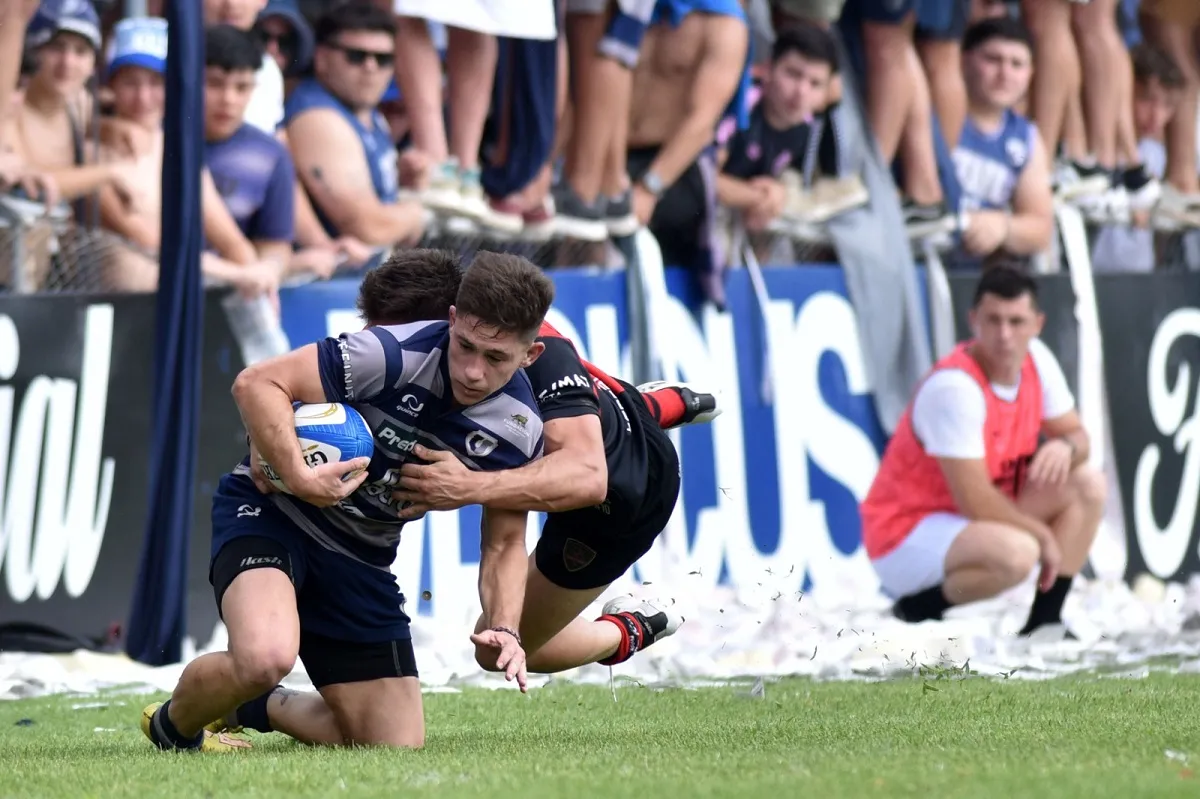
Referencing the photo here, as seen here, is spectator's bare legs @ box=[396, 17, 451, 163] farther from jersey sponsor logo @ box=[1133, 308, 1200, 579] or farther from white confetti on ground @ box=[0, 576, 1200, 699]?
jersey sponsor logo @ box=[1133, 308, 1200, 579]

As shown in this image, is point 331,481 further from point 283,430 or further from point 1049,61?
point 1049,61

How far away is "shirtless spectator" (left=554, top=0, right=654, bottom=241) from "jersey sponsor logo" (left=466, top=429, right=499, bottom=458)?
16.3 ft

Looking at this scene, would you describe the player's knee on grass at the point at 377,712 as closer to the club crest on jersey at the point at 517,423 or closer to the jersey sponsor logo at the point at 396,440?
the jersey sponsor logo at the point at 396,440

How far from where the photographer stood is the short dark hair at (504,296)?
584 cm

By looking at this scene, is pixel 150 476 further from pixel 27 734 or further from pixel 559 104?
pixel 559 104

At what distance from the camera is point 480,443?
626 centimetres

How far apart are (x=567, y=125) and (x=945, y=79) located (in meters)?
3.17

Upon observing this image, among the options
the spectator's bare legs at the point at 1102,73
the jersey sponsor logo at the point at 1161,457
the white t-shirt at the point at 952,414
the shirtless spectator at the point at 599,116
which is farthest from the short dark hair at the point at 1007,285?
the spectator's bare legs at the point at 1102,73

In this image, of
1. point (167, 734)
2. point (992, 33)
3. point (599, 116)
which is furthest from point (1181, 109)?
point (167, 734)

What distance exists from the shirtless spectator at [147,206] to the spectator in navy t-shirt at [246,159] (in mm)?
149

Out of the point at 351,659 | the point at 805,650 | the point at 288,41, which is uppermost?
the point at 288,41

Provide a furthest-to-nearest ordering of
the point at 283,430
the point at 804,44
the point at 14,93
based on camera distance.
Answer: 1. the point at 804,44
2. the point at 14,93
3. the point at 283,430

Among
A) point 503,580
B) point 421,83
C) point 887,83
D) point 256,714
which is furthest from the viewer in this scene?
point 887,83

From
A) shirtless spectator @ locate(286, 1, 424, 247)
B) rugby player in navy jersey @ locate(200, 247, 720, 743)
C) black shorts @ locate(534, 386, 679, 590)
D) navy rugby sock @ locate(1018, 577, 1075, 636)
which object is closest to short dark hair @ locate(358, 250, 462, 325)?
rugby player in navy jersey @ locate(200, 247, 720, 743)
